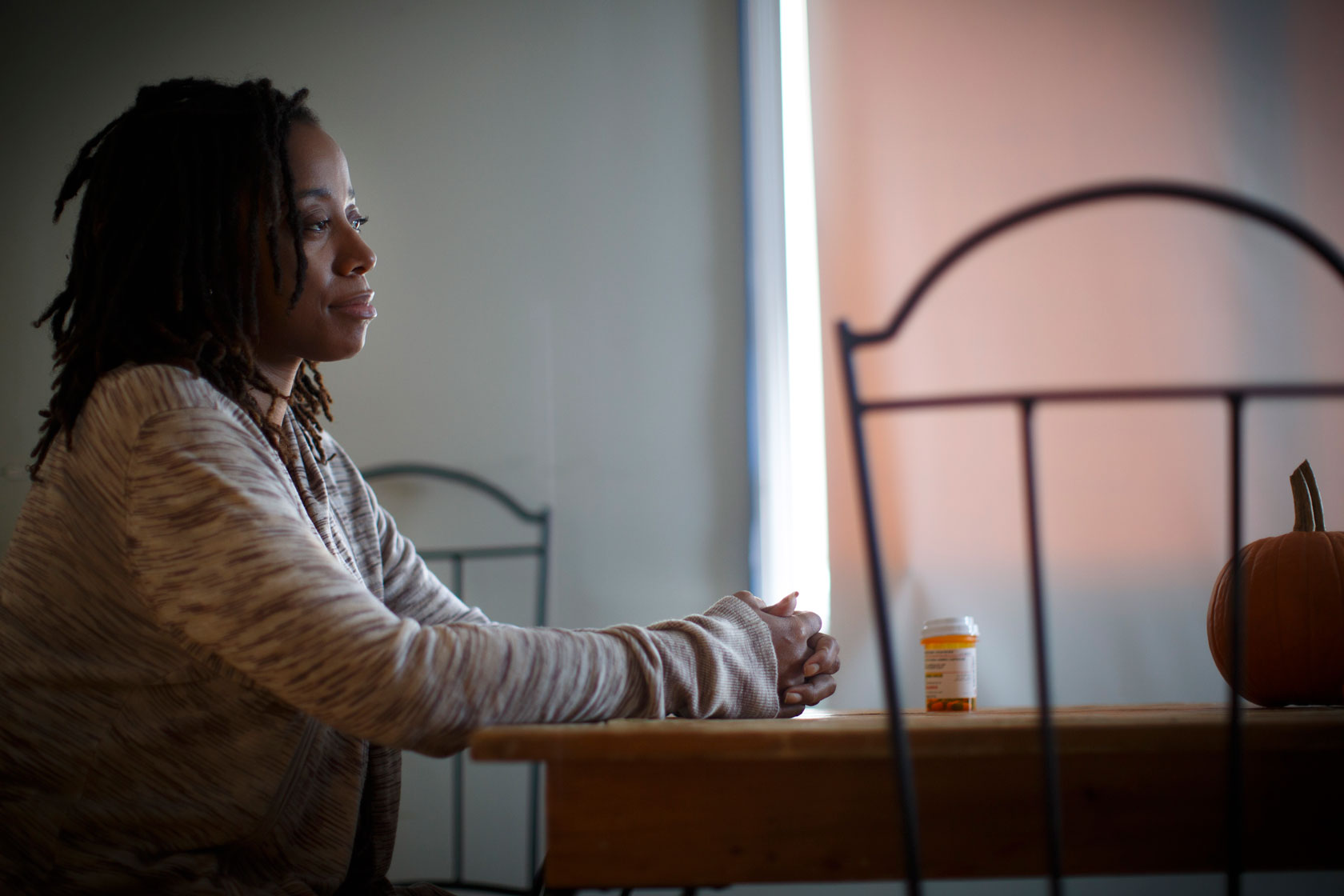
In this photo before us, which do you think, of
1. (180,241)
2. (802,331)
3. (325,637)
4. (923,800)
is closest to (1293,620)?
(923,800)

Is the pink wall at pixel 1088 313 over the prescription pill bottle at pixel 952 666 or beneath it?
over

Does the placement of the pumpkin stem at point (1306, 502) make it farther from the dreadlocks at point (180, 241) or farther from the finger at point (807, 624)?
the dreadlocks at point (180, 241)

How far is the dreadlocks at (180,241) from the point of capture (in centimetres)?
84

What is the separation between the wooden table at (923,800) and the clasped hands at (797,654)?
29cm

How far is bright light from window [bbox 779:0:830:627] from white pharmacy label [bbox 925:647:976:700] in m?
0.97

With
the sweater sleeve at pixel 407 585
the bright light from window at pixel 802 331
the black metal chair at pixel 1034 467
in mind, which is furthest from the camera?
the bright light from window at pixel 802 331

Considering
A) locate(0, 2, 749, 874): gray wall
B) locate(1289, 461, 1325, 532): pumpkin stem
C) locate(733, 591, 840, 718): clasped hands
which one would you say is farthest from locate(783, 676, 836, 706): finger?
locate(0, 2, 749, 874): gray wall

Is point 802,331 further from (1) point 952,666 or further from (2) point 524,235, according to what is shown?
(1) point 952,666

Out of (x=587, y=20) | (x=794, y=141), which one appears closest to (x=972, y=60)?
(x=794, y=141)

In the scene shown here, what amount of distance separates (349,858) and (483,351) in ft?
4.27

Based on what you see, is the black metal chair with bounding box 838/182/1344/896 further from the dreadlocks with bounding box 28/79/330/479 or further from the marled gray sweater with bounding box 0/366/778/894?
the dreadlocks with bounding box 28/79/330/479

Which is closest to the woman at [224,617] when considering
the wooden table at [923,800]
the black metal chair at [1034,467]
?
the wooden table at [923,800]

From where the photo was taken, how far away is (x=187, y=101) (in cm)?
93

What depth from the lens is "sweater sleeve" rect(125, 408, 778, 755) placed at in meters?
0.62
